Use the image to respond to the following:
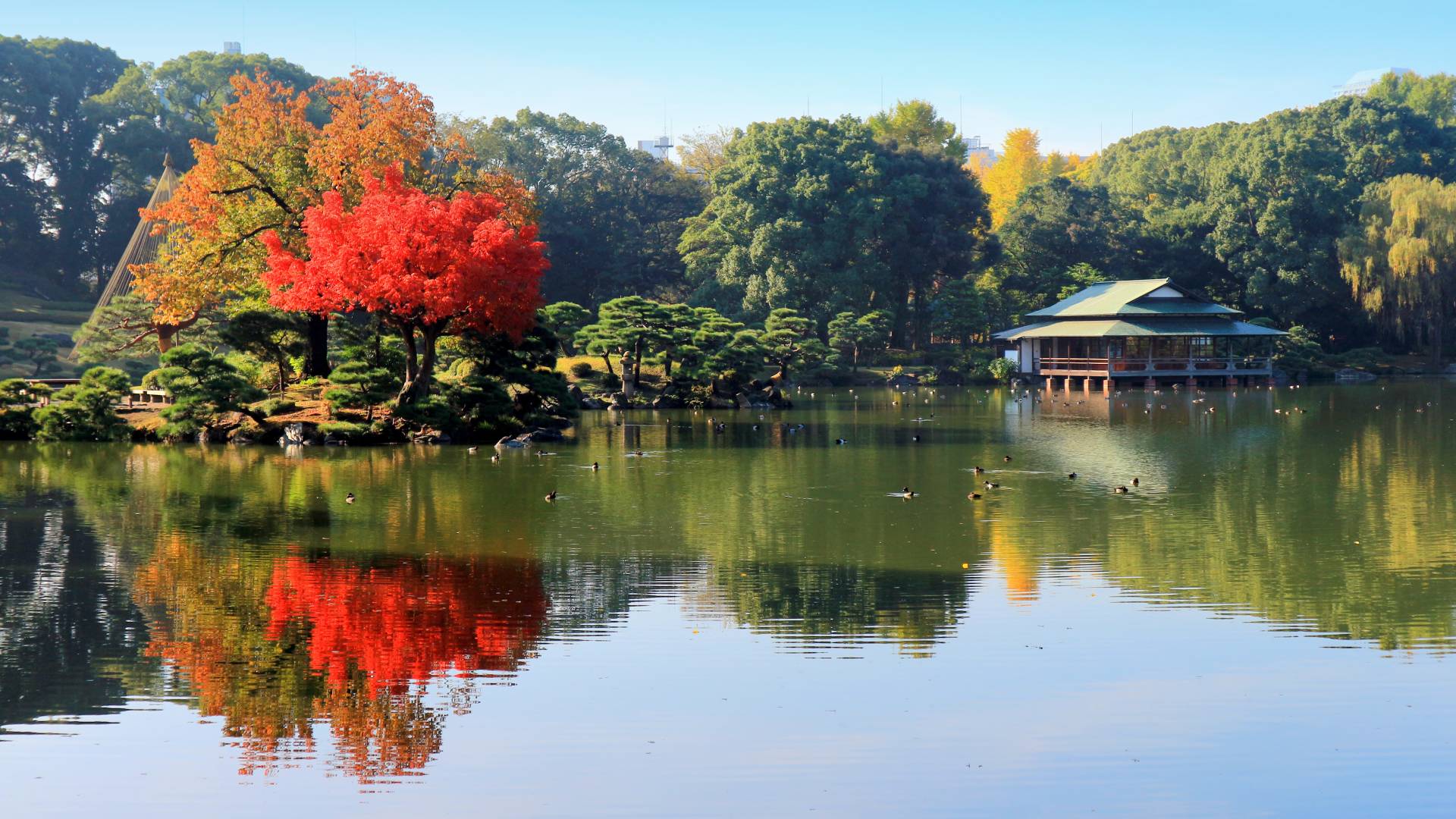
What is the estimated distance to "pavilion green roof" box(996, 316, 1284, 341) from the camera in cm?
5816

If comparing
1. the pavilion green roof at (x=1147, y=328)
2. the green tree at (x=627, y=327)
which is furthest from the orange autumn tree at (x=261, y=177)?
the pavilion green roof at (x=1147, y=328)

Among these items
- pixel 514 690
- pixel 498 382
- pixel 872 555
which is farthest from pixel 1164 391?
pixel 514 690

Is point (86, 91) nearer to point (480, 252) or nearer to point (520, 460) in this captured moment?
point (480, 252)

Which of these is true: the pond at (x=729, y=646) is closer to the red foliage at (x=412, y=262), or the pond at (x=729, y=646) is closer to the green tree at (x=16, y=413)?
the red foliage at (x=412, y=262)

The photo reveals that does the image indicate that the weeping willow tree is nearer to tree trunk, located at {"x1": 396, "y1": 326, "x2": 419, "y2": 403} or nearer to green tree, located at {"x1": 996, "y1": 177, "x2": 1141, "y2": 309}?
green tree, located at {"x1": 996, "y1": 177, "x2": 1141, "y2": 309}

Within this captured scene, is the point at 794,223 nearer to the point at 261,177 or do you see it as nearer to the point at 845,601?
the point at 261,177

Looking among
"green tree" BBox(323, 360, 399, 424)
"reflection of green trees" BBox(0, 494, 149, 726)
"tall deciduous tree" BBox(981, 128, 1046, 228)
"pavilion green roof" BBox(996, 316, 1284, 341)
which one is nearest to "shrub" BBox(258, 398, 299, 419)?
"green tree" BBox(323, 360, 399, 424)

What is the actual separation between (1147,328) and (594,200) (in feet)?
105

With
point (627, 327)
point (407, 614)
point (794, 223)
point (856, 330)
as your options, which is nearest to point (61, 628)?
point (407, 614)

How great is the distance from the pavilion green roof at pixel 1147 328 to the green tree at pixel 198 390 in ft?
125

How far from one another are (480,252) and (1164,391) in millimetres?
34353

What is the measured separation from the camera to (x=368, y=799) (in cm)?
769

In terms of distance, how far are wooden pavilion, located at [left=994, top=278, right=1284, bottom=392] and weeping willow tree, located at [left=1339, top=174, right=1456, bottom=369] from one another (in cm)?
633

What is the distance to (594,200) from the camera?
74812 mm
